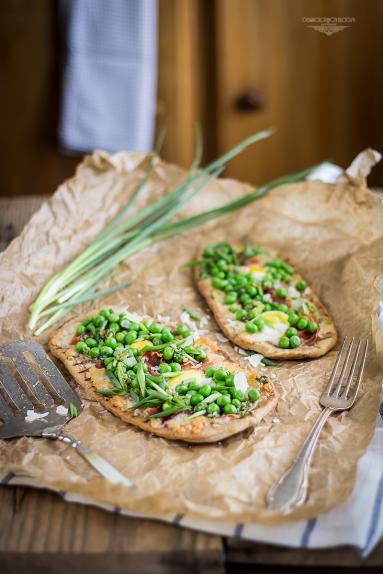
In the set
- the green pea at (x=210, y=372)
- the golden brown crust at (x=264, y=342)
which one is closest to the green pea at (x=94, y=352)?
the green pea at (x=210, y=372)

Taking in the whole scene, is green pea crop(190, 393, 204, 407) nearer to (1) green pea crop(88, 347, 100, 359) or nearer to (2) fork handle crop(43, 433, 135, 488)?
(2) fork handle crop(43, 433, 135, 488)

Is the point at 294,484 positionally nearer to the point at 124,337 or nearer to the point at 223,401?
the point at 223,401

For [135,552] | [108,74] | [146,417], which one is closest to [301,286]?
[146,417]

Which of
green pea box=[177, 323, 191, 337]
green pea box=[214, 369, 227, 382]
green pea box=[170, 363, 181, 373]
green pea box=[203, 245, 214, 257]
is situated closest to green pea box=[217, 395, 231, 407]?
green pea box=[214, 369, 227, 382]

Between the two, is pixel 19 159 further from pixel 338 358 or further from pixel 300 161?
pixel 338 358

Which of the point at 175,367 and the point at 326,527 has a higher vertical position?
the point at 175,367

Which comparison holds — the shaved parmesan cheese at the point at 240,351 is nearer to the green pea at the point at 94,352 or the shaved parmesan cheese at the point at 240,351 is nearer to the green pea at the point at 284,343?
the green pea at the point at 284,343
